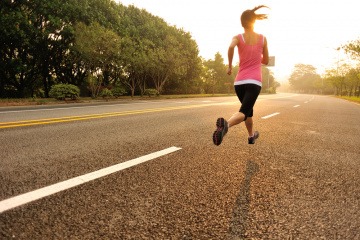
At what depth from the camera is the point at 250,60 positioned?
370 cm

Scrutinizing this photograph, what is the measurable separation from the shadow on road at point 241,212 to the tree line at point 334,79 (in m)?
34.6

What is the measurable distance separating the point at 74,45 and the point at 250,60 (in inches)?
824

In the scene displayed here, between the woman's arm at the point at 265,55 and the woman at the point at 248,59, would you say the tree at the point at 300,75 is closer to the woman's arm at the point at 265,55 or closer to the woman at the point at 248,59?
the woman's arm at the point at 265,55

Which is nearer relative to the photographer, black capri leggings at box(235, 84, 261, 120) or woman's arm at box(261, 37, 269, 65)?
black capri leggings at box(235, 84, 261, 120)

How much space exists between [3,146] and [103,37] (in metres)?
17.6

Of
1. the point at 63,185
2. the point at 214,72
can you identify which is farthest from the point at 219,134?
the point at 214,72

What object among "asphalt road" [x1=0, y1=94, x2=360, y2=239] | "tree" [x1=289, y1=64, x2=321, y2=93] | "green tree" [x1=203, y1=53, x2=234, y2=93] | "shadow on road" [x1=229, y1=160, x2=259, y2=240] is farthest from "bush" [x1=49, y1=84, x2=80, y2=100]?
"tree" [x1=289, y1=64, x2=321, y2=93]

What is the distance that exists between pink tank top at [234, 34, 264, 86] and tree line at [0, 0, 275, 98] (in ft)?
58.2

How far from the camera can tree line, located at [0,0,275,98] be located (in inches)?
768

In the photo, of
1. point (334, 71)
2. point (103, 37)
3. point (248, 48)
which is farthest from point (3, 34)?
point (334, 71)

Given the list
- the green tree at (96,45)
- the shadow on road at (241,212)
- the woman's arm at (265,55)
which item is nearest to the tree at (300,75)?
Answer: the green tree at (96,45)

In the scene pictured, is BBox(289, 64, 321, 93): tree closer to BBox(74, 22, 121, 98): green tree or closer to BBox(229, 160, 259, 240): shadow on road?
BBox(74, 22, 121, 98): green tree

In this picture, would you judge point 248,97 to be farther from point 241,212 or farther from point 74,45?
point 74,45

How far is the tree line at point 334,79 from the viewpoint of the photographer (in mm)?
36787
